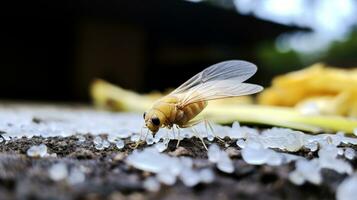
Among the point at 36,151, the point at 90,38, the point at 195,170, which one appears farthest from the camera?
the point at 90,38

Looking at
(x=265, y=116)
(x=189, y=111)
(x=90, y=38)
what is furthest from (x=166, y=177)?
(x=90, y=38)

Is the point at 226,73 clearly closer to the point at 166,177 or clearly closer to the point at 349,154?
the point at 349,154

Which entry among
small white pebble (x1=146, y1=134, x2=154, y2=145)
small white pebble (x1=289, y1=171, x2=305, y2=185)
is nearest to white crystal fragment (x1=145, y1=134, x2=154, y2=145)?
small white pebble (x1=146, y1=134, x2=154, y2=145)

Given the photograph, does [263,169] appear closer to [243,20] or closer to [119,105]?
[119,105]

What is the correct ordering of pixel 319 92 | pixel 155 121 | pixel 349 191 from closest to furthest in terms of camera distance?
1. pixel 349 191
2. pixel 155 121
3. pixel 319 92

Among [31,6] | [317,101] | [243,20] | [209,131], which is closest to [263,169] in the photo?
[209,131]

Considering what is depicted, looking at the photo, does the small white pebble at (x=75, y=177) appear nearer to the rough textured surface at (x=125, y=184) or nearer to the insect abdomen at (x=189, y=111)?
the rough textured surface at (x=125, y=184)

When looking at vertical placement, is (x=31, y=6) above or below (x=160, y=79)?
above
